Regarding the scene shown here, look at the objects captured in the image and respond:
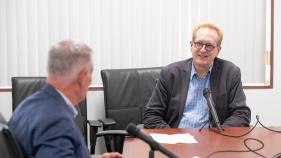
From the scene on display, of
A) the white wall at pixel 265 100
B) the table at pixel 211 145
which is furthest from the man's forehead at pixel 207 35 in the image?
the white wall at pixel 265 100

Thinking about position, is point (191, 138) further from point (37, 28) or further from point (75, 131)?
→ point (37, 28)

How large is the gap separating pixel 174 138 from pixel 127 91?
1.29 m

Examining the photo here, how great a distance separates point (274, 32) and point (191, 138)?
201cm

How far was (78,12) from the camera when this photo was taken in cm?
353

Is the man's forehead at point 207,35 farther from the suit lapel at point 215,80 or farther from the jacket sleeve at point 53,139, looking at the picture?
the jacket sleeve at point 53,139

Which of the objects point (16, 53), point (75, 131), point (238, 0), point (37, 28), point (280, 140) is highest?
point (238, 0)

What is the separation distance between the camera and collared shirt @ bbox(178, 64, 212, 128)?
2.59 metres

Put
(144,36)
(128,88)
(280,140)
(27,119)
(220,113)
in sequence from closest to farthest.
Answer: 1. (27,119)
2. (280,140)
3. (220,113)
4. (128,88)
5. (144,36)

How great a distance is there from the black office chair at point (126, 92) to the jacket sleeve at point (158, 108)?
589 millimetres

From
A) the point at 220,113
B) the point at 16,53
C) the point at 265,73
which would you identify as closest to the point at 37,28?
the point at 16,53

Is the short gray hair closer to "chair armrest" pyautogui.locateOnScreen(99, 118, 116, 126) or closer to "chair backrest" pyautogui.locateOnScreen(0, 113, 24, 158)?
"chair backrest" pyautogui.locateOnScreen(0, 113, 24, 158)

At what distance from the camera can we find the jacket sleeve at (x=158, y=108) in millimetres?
2598

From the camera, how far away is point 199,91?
104 inches

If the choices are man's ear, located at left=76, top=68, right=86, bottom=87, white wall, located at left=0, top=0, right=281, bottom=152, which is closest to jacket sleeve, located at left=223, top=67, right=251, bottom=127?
white wall, located at left=0, top=0, right=281, bottom=152
